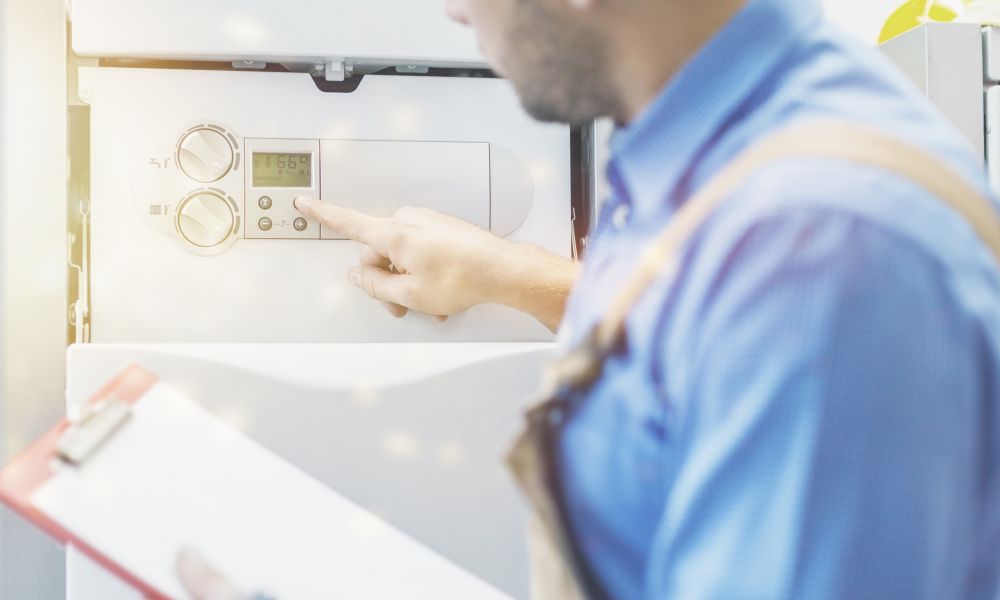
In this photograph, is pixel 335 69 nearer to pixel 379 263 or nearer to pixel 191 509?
pixel 379 263

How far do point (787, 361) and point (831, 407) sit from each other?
2 cm

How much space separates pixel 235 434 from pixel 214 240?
0.27m

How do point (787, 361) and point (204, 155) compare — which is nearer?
point (787, 361)

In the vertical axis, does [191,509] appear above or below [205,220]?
below

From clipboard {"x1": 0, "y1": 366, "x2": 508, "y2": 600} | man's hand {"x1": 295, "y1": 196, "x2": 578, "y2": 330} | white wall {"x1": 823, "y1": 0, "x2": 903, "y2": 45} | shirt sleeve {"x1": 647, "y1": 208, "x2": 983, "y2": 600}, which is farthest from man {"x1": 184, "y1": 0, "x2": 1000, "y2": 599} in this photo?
white wall {"x1": 823, "y1": 0, "x2": 903, "y2": 45}

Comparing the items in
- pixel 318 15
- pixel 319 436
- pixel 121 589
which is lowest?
pixel 121 589

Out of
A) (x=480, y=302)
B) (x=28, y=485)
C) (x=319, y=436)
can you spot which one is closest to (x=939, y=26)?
(x=480, y=302)

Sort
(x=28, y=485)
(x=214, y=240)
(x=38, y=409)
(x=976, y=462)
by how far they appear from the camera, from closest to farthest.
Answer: (x=976, y=462), (x=28, y=485), (x=214, y=240), (x=38, y=409)

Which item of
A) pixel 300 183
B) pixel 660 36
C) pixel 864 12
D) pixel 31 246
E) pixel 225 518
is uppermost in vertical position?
pixel 864 12

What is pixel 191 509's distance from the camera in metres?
0.68

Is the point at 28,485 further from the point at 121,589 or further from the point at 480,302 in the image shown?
the point at 480,302

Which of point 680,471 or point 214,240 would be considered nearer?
point 680,471

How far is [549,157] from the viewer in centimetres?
105

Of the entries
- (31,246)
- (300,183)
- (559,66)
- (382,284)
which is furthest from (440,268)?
(31,246)
